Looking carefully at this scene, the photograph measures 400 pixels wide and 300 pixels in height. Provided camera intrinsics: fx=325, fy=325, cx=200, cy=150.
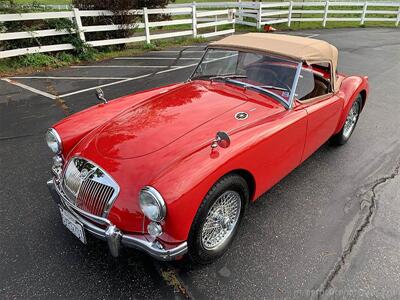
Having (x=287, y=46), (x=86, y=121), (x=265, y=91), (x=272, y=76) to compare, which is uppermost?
(x=287, y=46)

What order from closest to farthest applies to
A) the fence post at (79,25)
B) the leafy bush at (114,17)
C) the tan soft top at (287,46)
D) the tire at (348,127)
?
the tan soft top at (287,46) < the tire at (348,127) < the fence post at (79,25) < the leafy bush at (114,17)

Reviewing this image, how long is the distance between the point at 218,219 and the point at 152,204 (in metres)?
0.71

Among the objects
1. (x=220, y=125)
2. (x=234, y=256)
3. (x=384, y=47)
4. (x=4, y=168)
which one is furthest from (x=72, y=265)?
(x=384, y=47)

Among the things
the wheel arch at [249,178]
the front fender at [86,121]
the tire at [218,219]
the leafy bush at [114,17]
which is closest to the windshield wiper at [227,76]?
the front fender at [86,121]

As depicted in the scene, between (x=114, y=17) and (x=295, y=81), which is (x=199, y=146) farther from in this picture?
(x=114, y=17)

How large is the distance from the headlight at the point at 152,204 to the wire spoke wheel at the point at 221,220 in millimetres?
478

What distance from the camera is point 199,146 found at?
2643mm

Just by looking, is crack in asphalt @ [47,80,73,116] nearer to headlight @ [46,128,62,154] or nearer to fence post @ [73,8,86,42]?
headlight @ [46,128,62,154]

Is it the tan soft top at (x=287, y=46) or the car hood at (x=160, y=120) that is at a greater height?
the tan soft top at (x=287, y=46)

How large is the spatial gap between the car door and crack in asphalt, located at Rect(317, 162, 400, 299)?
831mm

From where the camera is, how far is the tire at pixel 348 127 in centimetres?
463

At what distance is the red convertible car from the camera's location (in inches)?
92.2

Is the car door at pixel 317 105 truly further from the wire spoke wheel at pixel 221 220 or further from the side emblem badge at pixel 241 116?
the wire spoke wheel at pixel 221 220

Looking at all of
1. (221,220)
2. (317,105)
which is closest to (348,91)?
(317,105)
